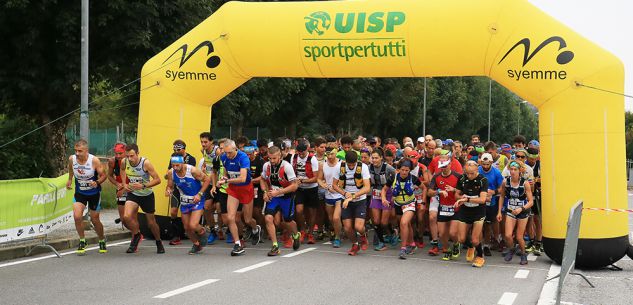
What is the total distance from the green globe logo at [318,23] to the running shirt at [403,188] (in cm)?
260

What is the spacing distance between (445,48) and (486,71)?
2.39 feet

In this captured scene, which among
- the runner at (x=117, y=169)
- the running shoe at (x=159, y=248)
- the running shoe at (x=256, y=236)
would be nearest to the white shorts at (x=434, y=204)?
the running shoe at (x=256, y=236)

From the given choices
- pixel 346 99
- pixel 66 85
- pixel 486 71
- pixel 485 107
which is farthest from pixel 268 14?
pixel 485 107

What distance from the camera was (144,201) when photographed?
39.3 feet

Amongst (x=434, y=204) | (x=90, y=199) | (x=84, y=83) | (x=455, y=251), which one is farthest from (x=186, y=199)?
(x=455, y=251)

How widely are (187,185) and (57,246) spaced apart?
234 centimetres

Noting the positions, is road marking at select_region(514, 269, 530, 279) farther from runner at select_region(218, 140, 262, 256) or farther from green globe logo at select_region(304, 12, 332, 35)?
green globe logo at select_region(304, 12, 332, 35)

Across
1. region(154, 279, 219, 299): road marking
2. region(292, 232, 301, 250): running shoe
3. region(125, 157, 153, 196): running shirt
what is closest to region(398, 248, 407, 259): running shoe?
region(292, 232, 301, 250): running shoe

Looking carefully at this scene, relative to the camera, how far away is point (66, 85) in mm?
19344

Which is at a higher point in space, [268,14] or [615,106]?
[268,14]

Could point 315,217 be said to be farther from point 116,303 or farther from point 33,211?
point 116,303

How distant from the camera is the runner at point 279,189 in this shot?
12430 millimetres

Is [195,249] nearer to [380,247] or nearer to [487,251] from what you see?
[380,247]

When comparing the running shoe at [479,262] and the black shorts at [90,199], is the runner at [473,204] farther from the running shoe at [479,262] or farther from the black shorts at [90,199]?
the black shorts at [90,199]
